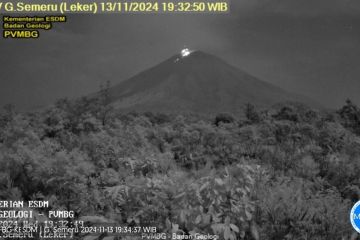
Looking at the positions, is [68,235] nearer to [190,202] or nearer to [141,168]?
[190,202]

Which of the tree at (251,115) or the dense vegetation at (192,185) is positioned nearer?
the dense vegetation at (192,185)

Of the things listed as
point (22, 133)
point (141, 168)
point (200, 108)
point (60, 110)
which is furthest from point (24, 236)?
point (200, 108)

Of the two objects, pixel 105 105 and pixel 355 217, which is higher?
pixel 105 105

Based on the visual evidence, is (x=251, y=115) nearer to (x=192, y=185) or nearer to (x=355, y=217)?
(x=355, y=217)

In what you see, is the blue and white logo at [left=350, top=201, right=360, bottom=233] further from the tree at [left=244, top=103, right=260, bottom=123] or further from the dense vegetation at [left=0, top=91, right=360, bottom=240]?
the tree at [left=244, top=103, right=260, bottom=123]

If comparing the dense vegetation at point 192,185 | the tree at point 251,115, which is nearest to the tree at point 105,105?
the dense vegetation at point 192,185

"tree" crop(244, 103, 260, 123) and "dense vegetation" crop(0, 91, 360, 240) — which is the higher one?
"tree" crop(244, 103, 260, 123)

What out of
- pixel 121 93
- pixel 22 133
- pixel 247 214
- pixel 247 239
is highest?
pixel 121 93
